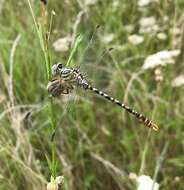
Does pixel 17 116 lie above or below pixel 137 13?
below

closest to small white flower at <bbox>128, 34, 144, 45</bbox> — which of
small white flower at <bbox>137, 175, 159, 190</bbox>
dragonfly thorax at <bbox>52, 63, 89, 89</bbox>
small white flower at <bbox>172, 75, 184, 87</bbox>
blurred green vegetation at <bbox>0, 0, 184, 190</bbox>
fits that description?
blurred green vegetation at <bbox>0, 0, 184, 190</bbox>

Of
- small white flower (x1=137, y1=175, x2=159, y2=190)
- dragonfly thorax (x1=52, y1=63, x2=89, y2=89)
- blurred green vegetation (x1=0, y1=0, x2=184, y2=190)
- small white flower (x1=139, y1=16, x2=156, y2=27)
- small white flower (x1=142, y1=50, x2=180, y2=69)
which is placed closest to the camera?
dragonfly thorax (x1=52, y1=63, x2=89, y2=89)

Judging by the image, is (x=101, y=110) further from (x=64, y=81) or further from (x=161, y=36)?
(x=64, y=81)

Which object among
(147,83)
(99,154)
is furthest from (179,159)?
(147,83)

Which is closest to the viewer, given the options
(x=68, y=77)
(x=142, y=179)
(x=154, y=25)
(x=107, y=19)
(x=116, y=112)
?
(x=68, y=77)

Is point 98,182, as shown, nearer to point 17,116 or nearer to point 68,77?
point 17,116

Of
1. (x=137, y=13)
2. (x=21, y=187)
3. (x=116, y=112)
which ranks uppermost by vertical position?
(x=137, y=13)

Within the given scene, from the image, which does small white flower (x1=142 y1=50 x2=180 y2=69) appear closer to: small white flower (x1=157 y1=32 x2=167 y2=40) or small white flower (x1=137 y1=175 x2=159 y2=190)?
small white flower (x1=157 y1=32 x2=167 y2=40)

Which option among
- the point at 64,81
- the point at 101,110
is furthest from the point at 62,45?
the point at 64,81
